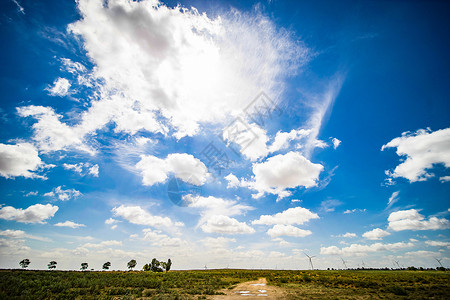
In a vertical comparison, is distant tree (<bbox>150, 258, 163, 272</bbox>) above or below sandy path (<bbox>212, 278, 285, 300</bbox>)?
above

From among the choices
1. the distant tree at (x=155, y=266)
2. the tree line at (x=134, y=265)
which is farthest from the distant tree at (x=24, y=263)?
the distant tree at (x=155, y=266)

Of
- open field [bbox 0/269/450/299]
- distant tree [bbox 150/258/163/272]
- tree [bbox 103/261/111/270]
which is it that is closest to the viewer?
open field [bbox 0/269/450/299]

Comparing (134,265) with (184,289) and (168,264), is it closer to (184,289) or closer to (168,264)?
(168,264)

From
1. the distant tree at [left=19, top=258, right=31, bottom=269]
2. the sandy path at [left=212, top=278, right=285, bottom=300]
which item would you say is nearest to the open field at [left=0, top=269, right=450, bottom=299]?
the sandy path at [left=212, top=278, right=285, bottom=300]

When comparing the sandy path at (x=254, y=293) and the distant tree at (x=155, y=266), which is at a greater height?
the distant tree at (x=155, y=266)

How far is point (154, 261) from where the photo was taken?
96.0 metres

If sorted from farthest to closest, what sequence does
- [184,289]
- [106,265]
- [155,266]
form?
1. [106,265]
2. [155,266]
3. [184,289]

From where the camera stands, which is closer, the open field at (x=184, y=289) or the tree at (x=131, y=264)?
the open field at (x=184, y=289)

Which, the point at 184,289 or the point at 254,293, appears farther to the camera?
the point at 184,289

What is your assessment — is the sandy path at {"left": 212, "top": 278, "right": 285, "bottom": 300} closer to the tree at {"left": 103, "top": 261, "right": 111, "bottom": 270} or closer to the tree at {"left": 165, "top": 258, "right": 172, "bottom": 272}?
the tree at {"left": 165, "top": 258, "right": 172, "bottom": 272}

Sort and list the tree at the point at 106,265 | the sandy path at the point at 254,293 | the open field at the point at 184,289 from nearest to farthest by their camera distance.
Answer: the open field at the point at 184,289
the sandy path at the point at 254,293
the tree at the point at 106,265

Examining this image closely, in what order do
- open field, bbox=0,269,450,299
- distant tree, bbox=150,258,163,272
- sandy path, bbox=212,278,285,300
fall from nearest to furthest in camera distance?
1. open field, bbox=0,269,450,299
2. sandy path, bbox=212,278,285,300
3. distant tree, bbox=150,258,163,272

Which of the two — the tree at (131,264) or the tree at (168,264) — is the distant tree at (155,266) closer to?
the tree at (168,264)

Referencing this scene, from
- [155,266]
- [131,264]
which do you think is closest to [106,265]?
[131,264]
